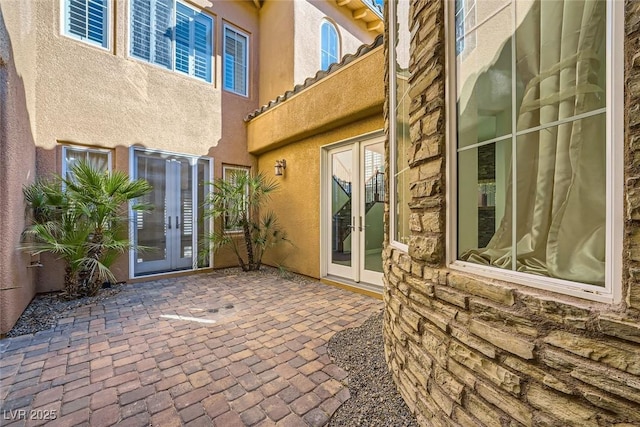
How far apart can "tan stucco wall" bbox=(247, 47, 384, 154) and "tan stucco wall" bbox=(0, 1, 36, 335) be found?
3642 millimetres

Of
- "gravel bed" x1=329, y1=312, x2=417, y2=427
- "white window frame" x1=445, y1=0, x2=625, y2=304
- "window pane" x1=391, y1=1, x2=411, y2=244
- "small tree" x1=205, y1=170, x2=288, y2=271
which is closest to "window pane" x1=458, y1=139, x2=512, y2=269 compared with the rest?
"white window frame" x1=445, y1=0, x2=625, y2=304

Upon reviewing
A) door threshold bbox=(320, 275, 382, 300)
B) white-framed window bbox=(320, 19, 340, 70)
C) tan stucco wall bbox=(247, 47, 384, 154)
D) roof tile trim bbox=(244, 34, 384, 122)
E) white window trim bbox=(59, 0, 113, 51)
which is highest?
white-framed window bbox=(320, 19, 340, 70)

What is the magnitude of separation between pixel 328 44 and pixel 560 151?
313 inches

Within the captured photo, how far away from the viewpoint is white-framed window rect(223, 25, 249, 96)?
6364 millimetres

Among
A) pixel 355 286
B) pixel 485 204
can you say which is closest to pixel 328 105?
pixel 355 286

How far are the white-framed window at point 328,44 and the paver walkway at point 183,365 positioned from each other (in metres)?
6.69

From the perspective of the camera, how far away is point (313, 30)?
22.8 ft

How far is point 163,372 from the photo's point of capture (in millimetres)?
2201

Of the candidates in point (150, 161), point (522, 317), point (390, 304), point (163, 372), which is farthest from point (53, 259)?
point (522, 317)

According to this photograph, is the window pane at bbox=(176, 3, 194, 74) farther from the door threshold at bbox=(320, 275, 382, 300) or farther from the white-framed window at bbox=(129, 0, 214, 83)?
the door threshold at bbox=(320, 275, 382, 300)

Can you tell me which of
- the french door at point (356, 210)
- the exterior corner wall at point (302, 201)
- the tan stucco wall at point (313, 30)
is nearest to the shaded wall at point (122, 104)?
the exterior corner wall at point (302, 201)

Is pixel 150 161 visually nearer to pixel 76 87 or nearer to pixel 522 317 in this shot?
pixel 76 87

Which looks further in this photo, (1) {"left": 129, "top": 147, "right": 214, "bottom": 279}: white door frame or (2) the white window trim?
(1) {"left": 129, "top": 147, "right": 214, "bottom": 279}: white door frame

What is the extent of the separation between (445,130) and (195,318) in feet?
11.2
